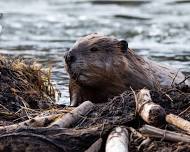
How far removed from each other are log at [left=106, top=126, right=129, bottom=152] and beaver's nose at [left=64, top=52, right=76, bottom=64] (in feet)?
5.37

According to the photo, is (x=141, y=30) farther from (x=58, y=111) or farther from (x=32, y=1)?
(x=58, y=111)

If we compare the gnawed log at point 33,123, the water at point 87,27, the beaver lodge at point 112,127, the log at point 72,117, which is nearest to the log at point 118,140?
the beaver lodge at point 112,127

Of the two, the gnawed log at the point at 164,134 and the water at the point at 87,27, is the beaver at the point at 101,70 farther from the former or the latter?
the gnawed log at the point at 164,134

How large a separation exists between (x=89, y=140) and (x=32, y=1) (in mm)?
15404

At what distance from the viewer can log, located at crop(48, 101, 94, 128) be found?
15.8ft

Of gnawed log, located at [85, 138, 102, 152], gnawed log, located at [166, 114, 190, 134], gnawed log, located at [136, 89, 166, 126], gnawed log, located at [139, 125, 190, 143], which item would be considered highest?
gnawed log, located at [136, 89, 166, 126]

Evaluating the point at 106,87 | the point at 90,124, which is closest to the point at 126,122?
the point at 90,124

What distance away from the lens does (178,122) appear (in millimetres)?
4543

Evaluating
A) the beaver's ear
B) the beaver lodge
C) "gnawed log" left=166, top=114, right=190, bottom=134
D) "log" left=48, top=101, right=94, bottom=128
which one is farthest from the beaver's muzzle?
"gnawed log" left=166, top=114, right=190, bottom=134

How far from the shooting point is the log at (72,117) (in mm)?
4820

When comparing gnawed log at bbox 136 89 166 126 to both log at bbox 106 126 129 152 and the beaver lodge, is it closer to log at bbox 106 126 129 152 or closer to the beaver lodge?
the beaver lodge

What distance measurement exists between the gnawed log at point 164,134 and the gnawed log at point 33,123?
813mm

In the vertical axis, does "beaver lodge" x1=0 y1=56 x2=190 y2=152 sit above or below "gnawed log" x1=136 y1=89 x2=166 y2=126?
below

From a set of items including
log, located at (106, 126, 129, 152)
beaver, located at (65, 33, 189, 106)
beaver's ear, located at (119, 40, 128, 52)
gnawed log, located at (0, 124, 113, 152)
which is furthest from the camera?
beaver's ear, located at (119, 40, 128, 52)
